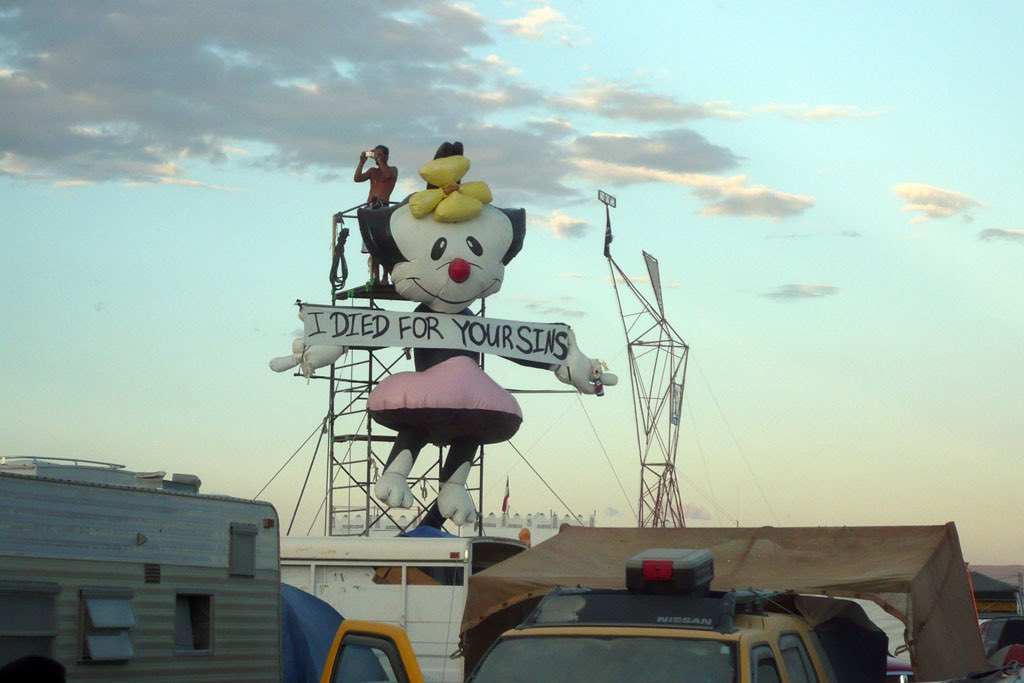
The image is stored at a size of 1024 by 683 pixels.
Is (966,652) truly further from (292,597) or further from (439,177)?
(439,177)

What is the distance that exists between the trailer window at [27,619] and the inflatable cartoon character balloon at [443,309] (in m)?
12.4

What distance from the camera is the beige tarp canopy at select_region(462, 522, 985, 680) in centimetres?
818

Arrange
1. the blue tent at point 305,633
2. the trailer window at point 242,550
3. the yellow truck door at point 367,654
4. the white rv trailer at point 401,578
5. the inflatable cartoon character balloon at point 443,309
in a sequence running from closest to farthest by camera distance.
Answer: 1. the yellow truck door at point 367,654
2. the trailer window at point 242,550
3. the blue tent at point 305,633
4. the white rv trailer at point 401,578
5. the inflatable cartoon character balloon at point 443,309

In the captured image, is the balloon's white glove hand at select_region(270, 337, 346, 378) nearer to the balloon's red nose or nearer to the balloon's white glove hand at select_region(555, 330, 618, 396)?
the balloon's red nose

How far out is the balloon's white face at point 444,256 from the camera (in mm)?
22312

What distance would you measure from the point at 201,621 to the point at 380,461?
1312 centimetres

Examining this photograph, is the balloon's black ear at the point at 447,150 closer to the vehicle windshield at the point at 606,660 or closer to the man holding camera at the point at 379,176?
the man holding camera at the point at 379,176

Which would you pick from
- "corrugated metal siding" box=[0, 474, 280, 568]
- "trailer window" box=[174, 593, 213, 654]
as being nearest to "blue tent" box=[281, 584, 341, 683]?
"corrugated metal siding" box=[0, 474, 280, 568]

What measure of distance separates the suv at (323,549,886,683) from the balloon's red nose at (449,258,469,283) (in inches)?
576

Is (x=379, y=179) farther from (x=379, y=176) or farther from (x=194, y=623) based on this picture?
(x=194, y=623)

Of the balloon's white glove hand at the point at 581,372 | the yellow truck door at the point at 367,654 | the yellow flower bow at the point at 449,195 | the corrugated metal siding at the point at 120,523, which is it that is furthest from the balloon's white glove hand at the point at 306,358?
the yellow truck door at the point at 367,654

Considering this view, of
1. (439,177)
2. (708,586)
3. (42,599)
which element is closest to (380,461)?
(439,177)

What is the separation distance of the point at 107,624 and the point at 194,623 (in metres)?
1.23

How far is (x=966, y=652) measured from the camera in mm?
8914
